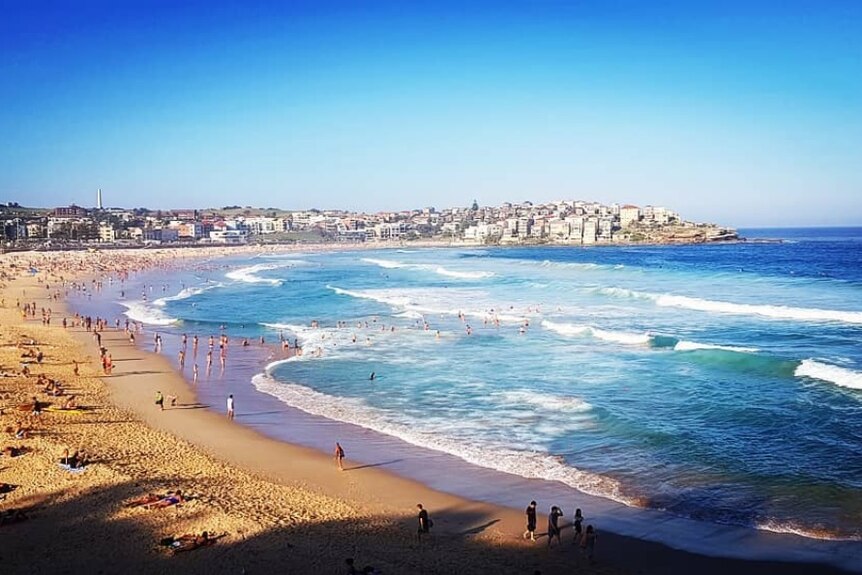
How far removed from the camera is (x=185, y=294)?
54562mm

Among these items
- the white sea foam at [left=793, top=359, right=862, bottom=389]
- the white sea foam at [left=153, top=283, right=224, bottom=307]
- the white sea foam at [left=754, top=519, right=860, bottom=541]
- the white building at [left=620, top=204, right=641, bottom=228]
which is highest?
the white building at [left=620, top=204, right=641, bottom=228]

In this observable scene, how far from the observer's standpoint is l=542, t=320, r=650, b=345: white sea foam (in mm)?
30819

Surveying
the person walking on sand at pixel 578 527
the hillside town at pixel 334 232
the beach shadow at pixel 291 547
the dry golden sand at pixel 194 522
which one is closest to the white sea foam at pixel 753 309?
the person walking on sand at pixel 578 527

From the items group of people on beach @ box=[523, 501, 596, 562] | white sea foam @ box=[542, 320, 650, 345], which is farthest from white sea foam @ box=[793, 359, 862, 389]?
group of people on beach @ box=[523, 501, 596, 562]

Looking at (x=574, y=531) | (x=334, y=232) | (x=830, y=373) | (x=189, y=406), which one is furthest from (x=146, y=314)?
(x=334, y=232)

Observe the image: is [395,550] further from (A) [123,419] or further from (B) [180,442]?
(A) [123,419]

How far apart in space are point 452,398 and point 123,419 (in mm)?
9342

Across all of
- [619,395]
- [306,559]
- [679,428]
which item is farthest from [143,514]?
[619,395]

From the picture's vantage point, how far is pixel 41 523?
40.5ft

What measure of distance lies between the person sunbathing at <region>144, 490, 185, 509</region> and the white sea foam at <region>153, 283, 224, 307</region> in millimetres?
35944

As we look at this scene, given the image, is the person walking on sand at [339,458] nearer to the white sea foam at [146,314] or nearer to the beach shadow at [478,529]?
the beach shadow at [478,529]

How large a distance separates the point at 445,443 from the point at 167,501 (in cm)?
683

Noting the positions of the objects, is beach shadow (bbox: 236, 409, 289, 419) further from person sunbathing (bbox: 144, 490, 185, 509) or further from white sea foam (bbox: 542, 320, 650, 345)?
white sea foam (bbox: 542, 320, 650, 345)

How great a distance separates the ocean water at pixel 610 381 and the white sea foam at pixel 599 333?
4.2 inches
